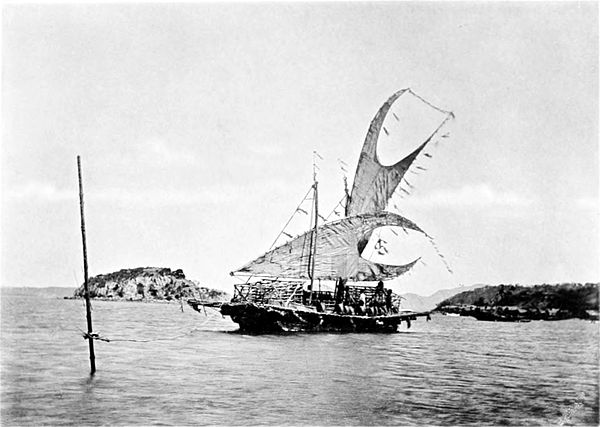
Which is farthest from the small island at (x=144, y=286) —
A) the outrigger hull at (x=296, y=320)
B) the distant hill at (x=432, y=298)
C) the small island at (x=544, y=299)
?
the small island at (x=544, y=299)

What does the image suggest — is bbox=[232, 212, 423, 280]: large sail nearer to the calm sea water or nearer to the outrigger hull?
the outrigger hull

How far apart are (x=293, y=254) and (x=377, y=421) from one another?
16.1ft

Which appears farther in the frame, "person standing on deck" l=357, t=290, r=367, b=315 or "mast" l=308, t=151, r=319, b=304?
"person standing on deck" l=357, t=290, r=367, b=315

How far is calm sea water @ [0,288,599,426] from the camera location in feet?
22.8

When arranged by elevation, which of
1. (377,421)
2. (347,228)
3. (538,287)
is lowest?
→ (377,421)

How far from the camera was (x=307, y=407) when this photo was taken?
7148mm

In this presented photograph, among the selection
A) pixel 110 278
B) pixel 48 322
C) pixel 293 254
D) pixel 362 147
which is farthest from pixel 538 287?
pixel 48 322

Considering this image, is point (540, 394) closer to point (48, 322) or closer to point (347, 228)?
point (347, 228)

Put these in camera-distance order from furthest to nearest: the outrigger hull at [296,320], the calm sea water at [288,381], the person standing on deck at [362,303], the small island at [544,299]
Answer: the person standing on deck at [362,303] < the outrigger hull at [296,320] < the small island at [544,299] < the calm sea water at [288,381]

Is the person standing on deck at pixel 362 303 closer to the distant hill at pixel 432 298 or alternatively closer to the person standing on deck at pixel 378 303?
the person standing on deck at pixel 378 303

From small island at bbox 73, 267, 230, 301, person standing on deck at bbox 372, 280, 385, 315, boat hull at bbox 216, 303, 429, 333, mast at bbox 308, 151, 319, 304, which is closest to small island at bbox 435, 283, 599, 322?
mast at bbox 308, 151, 319, 304

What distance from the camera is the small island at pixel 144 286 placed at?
8.55 m

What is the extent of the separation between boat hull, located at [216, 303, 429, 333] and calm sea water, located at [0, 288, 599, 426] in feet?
4.62

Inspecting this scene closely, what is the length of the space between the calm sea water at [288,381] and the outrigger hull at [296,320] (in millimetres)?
1400
